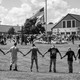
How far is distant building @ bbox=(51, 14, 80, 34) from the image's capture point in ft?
197

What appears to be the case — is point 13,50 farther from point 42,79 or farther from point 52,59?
point 42,79

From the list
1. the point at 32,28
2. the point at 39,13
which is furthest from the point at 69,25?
the point at 39,13

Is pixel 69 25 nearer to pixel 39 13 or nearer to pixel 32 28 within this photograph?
pixel 32 28

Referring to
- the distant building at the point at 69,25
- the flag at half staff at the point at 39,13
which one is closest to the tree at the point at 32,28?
the distant building at the point at 69,25

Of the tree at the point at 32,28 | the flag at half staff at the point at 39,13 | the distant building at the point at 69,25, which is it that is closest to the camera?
the flag at half staff at the point at 39,13

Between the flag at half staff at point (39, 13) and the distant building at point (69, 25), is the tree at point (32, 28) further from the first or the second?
the flag at half staff at point (39, 13)

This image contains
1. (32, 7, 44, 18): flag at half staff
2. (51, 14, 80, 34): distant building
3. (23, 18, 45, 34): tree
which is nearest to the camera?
(32, 7, 44, 18): flag at half staff

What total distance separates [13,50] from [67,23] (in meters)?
49.8

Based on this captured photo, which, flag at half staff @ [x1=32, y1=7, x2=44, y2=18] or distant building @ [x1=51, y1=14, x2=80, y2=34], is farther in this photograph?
distant building @ [x1=51, y1=14, x2=80, y2=34]

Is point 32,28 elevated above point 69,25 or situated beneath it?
situated beneath

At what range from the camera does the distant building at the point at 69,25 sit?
60106 millimetres

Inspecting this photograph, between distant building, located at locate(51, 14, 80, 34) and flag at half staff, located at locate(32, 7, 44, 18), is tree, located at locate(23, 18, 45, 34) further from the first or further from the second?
flag at half staff, located at locate(32, 7, 44, 18)

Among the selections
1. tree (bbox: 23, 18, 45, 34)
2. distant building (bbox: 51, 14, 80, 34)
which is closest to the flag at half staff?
distant building (bbox: 51, 14, 80, 34)

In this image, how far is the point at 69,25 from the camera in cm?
6122
